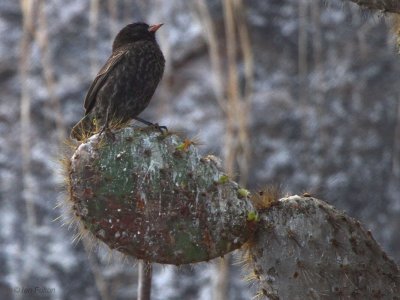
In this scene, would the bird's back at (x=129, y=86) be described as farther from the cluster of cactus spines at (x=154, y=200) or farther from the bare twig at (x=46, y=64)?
the bare twig at (x=46, y=64)

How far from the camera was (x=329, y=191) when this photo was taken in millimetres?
6836

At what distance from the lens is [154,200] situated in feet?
11.3

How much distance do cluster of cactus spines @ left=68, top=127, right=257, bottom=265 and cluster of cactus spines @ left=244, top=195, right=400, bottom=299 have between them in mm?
102

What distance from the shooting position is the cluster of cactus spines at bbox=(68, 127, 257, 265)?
343 centimetres

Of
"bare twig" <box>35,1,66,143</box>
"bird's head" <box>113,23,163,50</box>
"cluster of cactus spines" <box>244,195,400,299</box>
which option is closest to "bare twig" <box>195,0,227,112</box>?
"bare twig" <box>35,1,66,143</box>

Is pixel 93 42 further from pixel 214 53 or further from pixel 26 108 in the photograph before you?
pixel 214 53

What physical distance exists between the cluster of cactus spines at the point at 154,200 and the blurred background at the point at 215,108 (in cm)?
299

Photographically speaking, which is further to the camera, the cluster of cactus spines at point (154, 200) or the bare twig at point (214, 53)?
the bare twig at point (214, 53)

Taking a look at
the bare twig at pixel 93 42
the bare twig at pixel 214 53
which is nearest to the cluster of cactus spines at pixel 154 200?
the bare twig at pixel 214 53

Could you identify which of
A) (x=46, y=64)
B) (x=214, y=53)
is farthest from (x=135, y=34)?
(x=46, y=64)

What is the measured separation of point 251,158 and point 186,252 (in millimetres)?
3556

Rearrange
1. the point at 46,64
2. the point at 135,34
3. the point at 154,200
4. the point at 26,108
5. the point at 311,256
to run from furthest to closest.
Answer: the point at 26,108 → the point at 46,64 → the point at 135,34 → the point at 311,256 → the point at 154,200

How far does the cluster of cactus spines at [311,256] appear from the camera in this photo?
3.57 metres

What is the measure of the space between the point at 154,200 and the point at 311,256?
→ 1.68 feet
